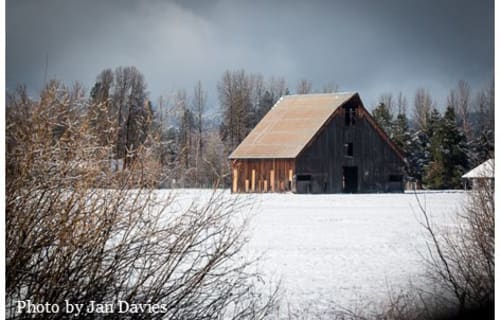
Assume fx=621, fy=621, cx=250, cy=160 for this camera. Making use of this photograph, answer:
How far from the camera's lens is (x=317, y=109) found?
19.2 ft

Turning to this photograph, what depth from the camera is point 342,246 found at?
5.44 m

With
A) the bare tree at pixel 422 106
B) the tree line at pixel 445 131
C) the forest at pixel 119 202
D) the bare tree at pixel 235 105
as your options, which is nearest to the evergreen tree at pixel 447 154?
the tree line at pixel 445 131

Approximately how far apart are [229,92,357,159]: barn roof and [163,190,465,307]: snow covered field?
0.51m

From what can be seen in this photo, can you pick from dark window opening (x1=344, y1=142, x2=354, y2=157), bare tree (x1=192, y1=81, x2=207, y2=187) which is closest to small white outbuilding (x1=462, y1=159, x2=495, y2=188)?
bare tree (x1=192, y1=81, x2=207, y2=187)

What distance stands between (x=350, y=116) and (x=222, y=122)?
266 centimetres

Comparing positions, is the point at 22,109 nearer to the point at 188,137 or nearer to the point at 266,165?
the point at 188,137

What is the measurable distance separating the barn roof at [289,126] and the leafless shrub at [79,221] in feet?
4.35

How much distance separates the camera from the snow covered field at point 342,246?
13.3 ft

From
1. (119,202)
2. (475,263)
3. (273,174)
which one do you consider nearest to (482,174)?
(475,263)

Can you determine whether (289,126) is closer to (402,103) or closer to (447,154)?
(402,103)

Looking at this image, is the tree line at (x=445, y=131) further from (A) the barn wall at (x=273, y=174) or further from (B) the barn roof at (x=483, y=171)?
(A) the barn wall at (x=273, y=174)

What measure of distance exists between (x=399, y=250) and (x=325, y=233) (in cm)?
117

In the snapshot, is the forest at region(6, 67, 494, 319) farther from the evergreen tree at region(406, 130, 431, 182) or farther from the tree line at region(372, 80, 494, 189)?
the evergreen tree at region(406, 130, 431, 182)

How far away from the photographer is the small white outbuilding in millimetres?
3827
